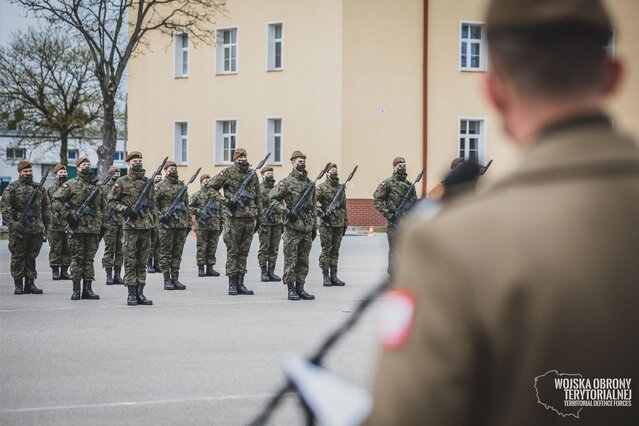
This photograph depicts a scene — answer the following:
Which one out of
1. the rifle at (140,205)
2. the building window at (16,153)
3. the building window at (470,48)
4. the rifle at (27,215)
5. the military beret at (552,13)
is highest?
the building window at (470,48)

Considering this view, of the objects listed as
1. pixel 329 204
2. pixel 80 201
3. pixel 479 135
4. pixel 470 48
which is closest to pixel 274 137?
pixel 479 135

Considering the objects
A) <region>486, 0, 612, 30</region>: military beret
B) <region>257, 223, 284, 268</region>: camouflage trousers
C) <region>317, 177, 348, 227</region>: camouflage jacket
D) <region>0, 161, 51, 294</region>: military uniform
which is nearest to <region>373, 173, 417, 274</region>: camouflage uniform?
<region>317, 177, 348, 227</region>: camouflage jacket

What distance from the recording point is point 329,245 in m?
17.4

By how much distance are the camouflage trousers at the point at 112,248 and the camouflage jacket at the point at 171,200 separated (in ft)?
2.69

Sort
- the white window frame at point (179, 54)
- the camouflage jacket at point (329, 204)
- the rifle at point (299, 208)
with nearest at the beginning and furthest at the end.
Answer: the rifle at point (299, 208), the camouflage jacket at point (329, 204), the white window frame at point (179, 54)

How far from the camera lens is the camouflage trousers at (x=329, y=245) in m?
17.2

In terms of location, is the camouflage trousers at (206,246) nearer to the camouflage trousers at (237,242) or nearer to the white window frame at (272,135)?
the camouflage trousers at (237,242)

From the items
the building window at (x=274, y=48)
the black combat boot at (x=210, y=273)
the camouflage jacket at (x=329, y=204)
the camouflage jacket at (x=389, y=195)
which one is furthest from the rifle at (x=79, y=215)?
the building window at (x=274, y=48)

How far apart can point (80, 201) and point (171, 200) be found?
3120 mm

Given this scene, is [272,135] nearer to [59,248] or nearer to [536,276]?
[59,248]

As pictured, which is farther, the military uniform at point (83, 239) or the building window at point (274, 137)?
the building window at point (274, 137)

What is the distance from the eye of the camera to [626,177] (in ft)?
5.21

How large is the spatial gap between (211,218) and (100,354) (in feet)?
33.3

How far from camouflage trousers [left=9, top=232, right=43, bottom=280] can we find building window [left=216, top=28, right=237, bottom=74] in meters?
23.5
